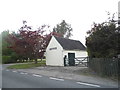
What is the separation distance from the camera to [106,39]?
511 inches

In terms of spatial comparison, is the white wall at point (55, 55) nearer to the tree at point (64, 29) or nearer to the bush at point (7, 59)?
the bush at point (7, 59)

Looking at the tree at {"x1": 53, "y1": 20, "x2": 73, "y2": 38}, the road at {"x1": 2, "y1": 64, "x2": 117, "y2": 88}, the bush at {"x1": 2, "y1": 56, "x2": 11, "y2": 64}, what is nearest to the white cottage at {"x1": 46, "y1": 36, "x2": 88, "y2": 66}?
the road at {"x1": 2, "y1": 64, "x2": 117, "y2": 88}

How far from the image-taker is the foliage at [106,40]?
40.9 ft

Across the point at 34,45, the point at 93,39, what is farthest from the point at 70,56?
the point at 93,39

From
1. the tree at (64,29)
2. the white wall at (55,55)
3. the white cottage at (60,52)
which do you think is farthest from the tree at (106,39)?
the tree at (64,29)

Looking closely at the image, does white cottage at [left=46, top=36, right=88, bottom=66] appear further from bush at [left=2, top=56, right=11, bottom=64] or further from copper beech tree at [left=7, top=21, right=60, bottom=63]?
bush at [left=2, top=56, right=11, bottom=64]

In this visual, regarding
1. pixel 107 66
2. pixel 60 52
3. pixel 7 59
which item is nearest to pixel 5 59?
pixel 7 59

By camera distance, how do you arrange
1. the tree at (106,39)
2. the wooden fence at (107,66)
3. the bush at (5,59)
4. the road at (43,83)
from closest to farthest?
the road at (43,83) → the wooden fence at (107,66) → the tree at (106,39) → the bush at (5,59)

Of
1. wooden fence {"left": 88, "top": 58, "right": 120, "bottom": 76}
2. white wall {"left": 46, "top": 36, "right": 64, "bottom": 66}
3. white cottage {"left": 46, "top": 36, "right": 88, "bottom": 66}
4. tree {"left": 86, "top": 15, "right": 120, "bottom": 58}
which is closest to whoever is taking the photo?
wooden fence {"left": 88, "top": 58, "right": 120, "bottom": 76}

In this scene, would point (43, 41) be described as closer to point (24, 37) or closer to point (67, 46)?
point (24, 37)

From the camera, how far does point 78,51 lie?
29.2 metres

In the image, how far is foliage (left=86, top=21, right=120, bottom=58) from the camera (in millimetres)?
12453

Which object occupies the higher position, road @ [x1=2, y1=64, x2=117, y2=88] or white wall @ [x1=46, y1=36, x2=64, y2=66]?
white wall @ [x1=46, y1=36, x2=64, y2=66]

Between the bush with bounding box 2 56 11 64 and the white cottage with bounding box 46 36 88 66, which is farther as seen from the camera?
the bush with bounding box 2 56 11 64
